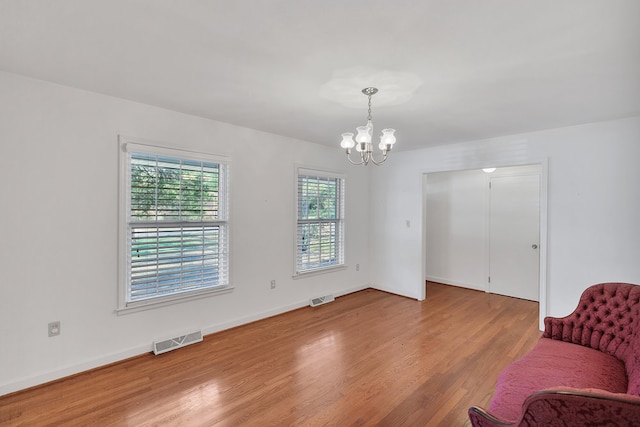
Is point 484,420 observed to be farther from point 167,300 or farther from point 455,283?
point 455,283

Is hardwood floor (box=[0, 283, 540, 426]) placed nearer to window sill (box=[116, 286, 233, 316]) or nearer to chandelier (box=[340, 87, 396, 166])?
window sill (box=[116, 286, 233, 316])

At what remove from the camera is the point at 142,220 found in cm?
302

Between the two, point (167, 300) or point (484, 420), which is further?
point (167, 300)

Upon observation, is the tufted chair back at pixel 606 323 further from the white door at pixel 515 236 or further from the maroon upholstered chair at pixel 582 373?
the white door at pixel 515 236

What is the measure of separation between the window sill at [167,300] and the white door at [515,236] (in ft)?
14.7

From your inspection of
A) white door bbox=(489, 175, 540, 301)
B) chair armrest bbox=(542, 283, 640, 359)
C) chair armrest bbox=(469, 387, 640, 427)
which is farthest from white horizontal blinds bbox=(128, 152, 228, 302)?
white door bbox=(489, 175, 540, 301)

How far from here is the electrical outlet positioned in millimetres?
2548

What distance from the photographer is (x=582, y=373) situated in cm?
181

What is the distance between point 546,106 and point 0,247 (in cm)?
481

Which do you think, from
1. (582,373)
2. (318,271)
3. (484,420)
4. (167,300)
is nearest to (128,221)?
(167,300)

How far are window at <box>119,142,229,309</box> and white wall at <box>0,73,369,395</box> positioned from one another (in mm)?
113

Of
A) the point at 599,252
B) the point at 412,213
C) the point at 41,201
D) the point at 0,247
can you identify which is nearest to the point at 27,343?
the point at 0,247

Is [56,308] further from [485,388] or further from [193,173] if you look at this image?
[485,388]

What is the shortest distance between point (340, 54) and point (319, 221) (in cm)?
308
